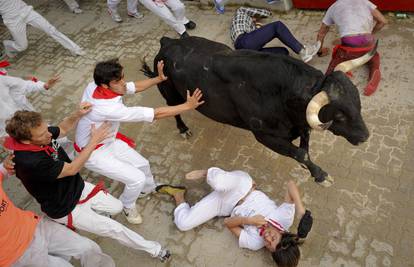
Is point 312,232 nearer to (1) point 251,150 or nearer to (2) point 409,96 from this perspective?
(1) point 251,150

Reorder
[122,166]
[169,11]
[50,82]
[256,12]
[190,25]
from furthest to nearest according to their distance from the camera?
[190,25] → [169,11] → [256,12] → [50,82] → [122,166]

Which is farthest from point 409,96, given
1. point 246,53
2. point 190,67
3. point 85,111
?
point 85,111

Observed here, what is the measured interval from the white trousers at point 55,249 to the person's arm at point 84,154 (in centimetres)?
54

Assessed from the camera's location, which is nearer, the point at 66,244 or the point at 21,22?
the point at 66,244

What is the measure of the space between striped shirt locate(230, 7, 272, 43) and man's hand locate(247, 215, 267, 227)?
3.47m

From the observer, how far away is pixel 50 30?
25.6 ft

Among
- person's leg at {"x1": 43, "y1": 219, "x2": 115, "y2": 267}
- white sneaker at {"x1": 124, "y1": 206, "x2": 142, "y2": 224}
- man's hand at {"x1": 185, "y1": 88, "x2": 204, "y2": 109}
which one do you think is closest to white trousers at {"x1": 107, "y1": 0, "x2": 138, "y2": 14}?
man's hand at {"x1": 185, "y1": 88, "x2": 204, "y2": 109}

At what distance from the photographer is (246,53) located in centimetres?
448

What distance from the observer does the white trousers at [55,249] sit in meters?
3.46

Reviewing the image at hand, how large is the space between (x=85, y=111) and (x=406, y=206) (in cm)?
365

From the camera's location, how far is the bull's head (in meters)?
3.73

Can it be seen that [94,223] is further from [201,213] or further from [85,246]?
[201,213]

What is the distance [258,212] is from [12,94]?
3.67 meters

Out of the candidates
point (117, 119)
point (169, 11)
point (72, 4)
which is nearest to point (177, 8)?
point (169, 11)
